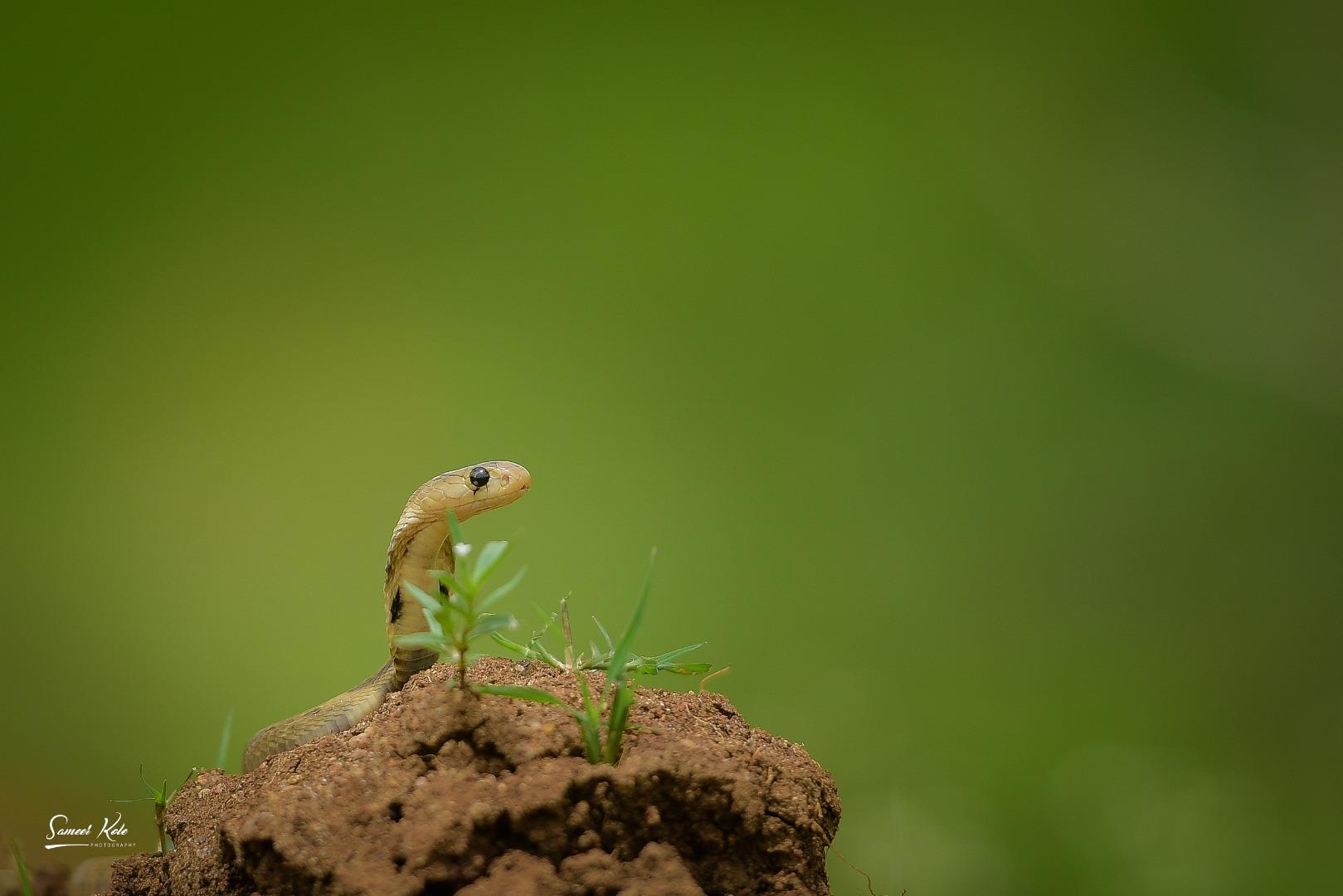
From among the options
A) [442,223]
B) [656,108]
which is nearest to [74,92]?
[442,223]

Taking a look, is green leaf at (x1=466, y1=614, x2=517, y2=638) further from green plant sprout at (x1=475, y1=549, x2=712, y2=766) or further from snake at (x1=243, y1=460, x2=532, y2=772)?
snake at (x1=243, y1=460, x2=532, y2=772)

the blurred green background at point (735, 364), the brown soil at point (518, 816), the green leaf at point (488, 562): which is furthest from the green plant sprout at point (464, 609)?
the blurred green background at point (735, 364)

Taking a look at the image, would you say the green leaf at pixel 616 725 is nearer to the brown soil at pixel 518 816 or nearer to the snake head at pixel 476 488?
the brown soil at pixel 518 816

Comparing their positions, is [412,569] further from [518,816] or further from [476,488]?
[518,816]

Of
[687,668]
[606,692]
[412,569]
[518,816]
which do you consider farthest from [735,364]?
[518,816]

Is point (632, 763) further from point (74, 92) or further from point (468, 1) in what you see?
point (74, 92)

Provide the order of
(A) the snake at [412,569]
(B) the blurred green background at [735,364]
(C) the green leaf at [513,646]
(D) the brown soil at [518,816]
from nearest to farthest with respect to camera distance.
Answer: (D) the brown soil at [518,816]
(C) the green leaf at [513,646]
(A) the snake at [412,569]
(B) the blurred green background at [735,364]
